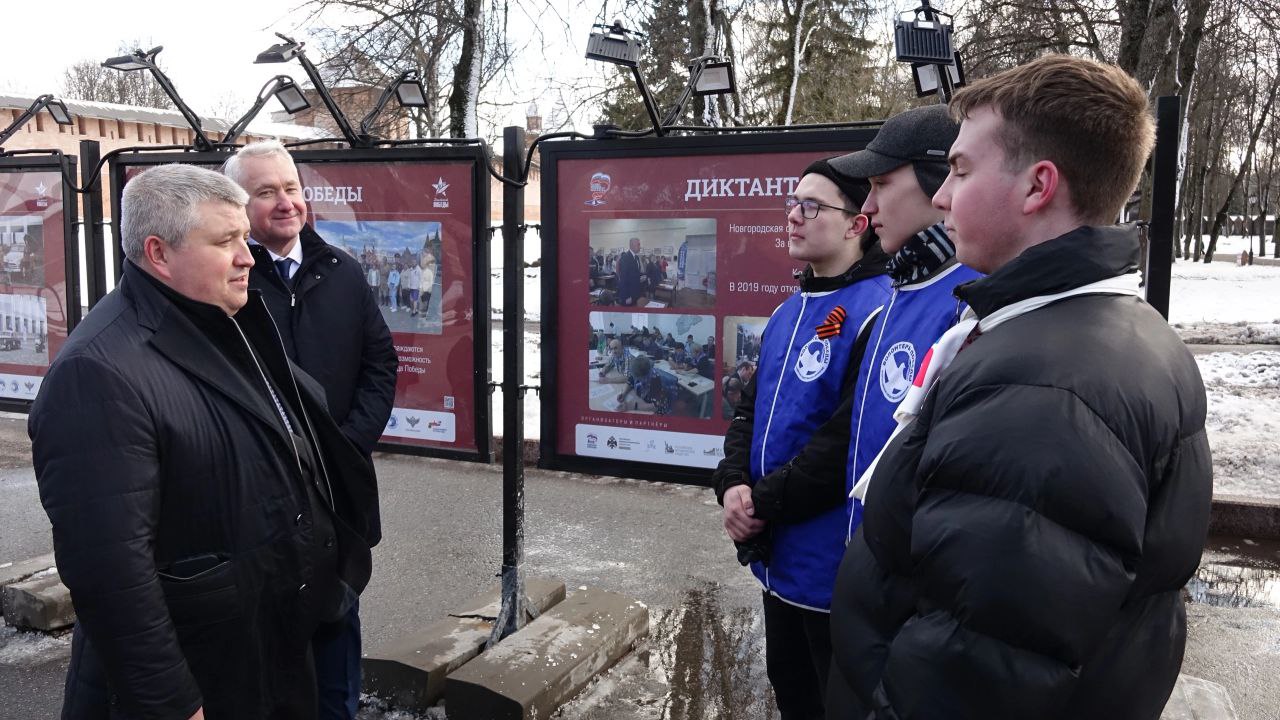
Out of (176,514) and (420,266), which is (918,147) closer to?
(176,514)

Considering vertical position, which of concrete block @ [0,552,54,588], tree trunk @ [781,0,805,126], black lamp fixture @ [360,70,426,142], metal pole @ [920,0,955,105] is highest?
tree trunk @ [781,0,805,126]

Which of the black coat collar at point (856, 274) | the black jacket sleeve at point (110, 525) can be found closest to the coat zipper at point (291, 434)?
the black jacket sleeve at point (110, 525)

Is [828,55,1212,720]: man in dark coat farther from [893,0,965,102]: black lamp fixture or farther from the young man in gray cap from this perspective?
[893,0,965,102]: black lamp fixture

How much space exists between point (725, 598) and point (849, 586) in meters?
3.30

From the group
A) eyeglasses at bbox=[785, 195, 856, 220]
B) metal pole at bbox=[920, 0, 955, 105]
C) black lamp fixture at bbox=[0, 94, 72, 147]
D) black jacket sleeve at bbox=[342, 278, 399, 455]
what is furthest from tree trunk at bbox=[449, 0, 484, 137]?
eyeglasses at bbox=[785, 195, 856, 220]

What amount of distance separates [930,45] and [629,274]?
4.59ft

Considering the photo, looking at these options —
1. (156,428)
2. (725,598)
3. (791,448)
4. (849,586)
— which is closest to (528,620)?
(725,598)

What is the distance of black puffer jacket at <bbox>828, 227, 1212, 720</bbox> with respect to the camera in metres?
1.17

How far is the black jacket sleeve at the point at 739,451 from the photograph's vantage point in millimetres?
2736

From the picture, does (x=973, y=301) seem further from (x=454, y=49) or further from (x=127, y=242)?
(x=454, y=49)

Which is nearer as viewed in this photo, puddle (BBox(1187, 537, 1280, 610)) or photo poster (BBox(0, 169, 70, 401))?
puddle (BBox(1187, 537, 1280, 610))

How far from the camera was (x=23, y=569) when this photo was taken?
473 centimetres

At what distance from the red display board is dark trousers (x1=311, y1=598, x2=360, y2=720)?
121 inches

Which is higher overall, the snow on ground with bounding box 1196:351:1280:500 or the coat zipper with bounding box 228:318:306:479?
the coat zipper with bounding box 228:318:306:479
